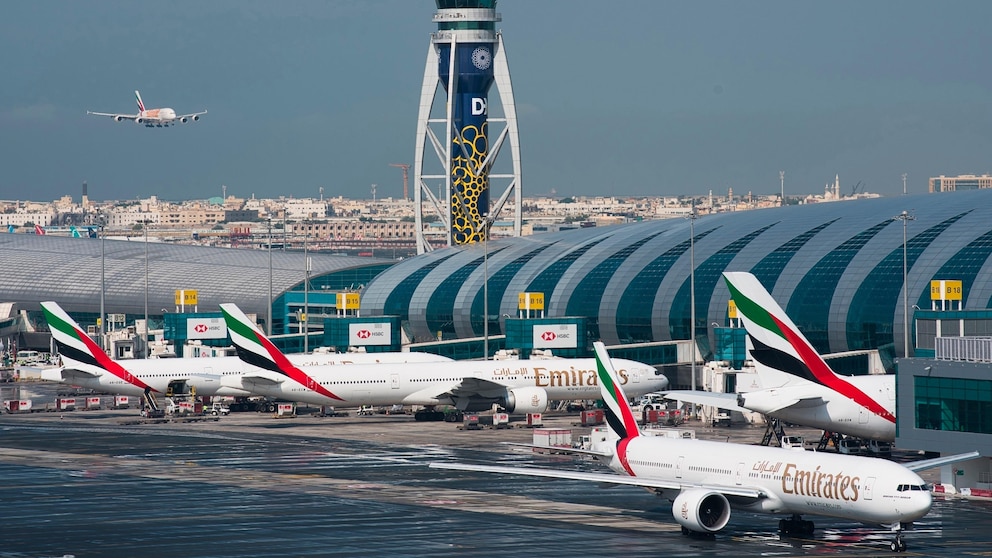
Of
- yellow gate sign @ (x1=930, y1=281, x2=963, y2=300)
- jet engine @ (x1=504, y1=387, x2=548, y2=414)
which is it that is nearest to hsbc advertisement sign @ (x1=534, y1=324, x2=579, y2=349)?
jet engine @ (x1=504, y1=387, x2=548, y2=414)

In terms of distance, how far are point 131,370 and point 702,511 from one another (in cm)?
5873

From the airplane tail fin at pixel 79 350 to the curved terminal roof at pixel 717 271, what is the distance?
30.0m

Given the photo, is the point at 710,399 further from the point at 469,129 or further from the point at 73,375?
the point at 469,129

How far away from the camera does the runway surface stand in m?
A: 48.9

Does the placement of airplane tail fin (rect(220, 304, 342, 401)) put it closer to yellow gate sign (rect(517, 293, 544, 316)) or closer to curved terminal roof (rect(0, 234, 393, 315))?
yellow gate sign (rect(517, 293, 544, 316))

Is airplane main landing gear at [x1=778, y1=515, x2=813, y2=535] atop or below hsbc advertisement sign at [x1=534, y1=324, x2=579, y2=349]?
below

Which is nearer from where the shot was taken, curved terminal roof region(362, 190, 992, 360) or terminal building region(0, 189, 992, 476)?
terminal building region(0, 189, 992, 476)

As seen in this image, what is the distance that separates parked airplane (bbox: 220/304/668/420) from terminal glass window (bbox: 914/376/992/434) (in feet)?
118

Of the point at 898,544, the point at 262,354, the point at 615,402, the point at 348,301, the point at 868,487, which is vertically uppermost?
the point at 348,301

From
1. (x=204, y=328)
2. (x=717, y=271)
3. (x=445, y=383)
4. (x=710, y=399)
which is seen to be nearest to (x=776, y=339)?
(x=710, y=399)

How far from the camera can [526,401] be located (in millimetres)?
93500

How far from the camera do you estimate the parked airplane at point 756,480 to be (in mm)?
47031

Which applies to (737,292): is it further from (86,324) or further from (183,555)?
(86,324)

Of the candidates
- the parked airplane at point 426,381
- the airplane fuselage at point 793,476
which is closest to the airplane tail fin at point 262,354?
the parked airplane at point 426,381
